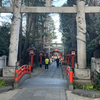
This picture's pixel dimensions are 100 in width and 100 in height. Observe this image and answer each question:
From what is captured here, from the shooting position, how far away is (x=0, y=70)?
768 cm

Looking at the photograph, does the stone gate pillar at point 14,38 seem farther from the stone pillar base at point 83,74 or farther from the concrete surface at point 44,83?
the stone pillar base at point 83,74

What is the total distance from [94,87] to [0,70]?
547 centimetres

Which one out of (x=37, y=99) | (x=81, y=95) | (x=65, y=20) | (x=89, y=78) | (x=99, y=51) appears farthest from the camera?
(x=65, y=20)

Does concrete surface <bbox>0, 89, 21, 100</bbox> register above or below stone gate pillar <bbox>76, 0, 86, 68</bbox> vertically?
below

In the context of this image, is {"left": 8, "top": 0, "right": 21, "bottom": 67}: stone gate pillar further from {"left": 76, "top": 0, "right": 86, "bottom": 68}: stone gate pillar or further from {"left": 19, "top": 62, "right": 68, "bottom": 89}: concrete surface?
{"left": 76, "top": 0, "right": 86, "bottom": 68}: stone gate pillar

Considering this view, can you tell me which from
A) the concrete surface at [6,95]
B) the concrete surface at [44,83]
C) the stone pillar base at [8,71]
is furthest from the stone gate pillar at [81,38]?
the stone pillar base at [8,71]

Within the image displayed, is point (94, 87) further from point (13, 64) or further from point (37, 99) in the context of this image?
point (13, 64)

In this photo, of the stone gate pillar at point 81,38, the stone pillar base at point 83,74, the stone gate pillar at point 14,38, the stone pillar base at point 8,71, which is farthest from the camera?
the stone gate pillar at point 14,38

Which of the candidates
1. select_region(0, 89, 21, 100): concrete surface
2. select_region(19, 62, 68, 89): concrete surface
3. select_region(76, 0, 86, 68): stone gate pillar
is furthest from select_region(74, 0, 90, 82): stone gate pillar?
select_region(0, 89, 21, 100): concrete surface

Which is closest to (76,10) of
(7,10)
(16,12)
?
(16,12)

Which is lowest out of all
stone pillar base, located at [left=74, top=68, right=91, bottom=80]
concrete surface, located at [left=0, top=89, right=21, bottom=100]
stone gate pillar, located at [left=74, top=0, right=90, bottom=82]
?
concrete surface, located at [left=0, top=89, right=21, bottom=100]

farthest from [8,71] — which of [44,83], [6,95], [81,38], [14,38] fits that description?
[81,38]

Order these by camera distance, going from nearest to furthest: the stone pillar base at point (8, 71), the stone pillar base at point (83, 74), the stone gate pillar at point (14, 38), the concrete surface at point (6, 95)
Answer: the concrete surface at point (6, 95), the stone pillar base at point (83, 74), the stone pillar base at point (8, 71), the stone gate pillar at point (14, 38)

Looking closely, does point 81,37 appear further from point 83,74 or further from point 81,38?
point 83,74
